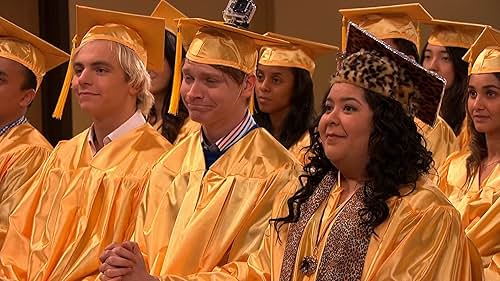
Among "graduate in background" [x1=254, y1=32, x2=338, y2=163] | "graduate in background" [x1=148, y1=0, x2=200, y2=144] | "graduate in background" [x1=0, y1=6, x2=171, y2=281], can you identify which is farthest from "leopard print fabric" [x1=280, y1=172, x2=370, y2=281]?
"graduate in background" [x1=254, y1=32, x2=338, y2=163]

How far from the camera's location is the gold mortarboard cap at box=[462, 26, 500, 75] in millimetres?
4266

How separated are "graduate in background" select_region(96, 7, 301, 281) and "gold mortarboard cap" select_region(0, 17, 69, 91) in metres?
0.92

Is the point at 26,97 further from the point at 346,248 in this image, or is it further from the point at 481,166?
the point at 346,248

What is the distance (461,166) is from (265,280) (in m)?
1.34

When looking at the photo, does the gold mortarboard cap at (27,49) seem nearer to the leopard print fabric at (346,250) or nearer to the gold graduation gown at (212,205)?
the gold graduation gown at (212,205)

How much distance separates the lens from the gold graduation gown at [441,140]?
4738mm

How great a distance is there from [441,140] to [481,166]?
559 millimetres

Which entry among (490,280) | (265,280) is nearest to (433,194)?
(265,280)

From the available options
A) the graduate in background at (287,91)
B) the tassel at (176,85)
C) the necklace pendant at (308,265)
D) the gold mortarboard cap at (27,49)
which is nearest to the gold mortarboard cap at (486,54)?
the graduate in background at (287,91)

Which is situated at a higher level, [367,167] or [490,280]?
[367,167]

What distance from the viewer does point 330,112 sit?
10.2ft

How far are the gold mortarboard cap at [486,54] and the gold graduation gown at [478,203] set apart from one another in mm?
348

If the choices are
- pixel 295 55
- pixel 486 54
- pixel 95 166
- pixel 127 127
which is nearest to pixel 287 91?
pixel 295 55

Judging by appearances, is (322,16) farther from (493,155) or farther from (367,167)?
(367,167)
